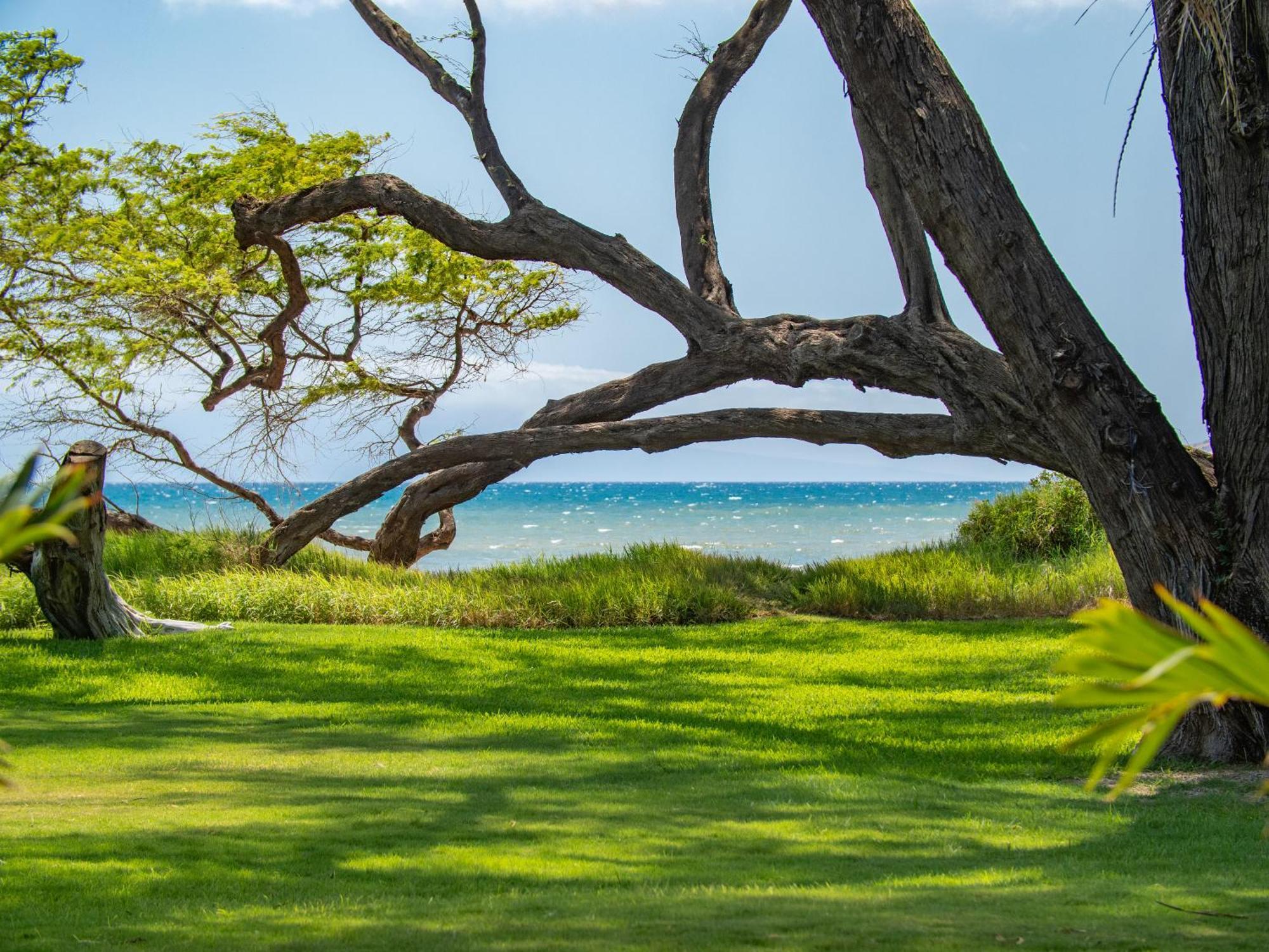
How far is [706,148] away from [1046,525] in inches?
280

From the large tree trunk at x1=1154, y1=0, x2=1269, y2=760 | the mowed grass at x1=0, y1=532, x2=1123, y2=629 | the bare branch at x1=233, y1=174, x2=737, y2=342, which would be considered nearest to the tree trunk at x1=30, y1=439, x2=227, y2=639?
the mowed grass at x1=0, y1=532, x2=1123, y2=629

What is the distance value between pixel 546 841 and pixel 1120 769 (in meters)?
3.61

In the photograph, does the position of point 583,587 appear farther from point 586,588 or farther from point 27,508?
point 27,508

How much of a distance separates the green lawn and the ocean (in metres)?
7.11

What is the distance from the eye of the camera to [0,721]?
784 cm

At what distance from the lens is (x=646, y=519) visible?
56.3m

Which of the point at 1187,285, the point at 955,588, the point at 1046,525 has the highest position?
the point at 1187,285

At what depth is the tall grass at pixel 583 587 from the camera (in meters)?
12.9

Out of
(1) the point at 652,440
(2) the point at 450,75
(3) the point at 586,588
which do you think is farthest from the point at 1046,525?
(2) the point at 450,75

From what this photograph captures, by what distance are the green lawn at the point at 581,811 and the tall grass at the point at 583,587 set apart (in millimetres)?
2330

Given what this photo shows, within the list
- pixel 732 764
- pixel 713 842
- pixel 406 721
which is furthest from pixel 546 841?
pixel 406 721

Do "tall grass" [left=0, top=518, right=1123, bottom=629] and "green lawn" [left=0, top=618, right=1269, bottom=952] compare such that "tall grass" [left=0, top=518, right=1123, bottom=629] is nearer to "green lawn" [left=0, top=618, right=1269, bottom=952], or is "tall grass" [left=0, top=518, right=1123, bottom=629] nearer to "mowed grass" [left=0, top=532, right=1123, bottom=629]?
"mowed grass" [left=0, top=532, right=1123, bottom=629]

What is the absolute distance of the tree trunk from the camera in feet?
34.4

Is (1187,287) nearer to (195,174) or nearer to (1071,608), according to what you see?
(1071,608)
